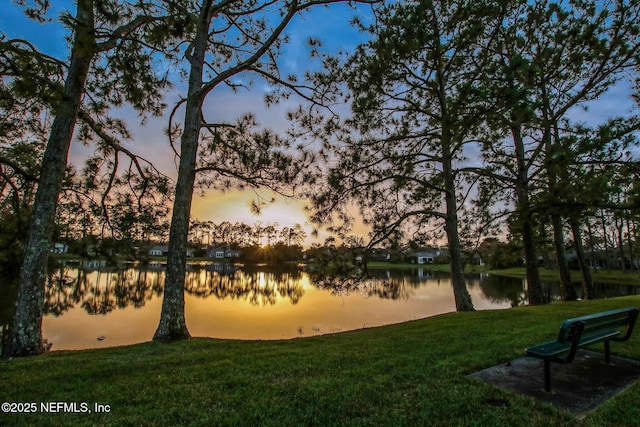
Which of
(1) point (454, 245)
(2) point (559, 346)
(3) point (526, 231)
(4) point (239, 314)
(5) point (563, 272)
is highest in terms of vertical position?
(3) point (526, 231)

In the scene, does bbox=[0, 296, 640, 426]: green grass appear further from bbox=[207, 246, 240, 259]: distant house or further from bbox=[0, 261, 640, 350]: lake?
bbox=[207, 246, 240, 259]: distant house

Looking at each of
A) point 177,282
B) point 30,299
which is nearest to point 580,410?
point 177,282

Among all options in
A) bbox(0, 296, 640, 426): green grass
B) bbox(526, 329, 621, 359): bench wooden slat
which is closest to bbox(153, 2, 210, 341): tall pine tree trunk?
bbox(0, 296, 640, 426): green grass

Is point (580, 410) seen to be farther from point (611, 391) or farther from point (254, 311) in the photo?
point (254, 311)

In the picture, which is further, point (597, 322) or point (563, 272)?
point (563, 272)

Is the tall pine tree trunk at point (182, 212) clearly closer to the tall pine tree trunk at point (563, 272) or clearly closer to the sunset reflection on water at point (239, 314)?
the sunset reflection on water at point (239, 314)

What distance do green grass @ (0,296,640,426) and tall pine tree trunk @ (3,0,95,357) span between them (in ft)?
1.66

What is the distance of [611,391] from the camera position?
279 centimetres

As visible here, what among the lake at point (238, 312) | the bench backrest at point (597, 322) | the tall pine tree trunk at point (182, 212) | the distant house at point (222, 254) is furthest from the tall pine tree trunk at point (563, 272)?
the distant house at point (222, 254)

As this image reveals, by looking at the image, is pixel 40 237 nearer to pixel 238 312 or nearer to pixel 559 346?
pixel 559 346

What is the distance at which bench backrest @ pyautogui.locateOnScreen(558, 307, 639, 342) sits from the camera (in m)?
2.86

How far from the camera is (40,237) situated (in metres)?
5.11

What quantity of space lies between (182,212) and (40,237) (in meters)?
2.17

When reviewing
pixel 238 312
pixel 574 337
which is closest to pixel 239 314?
pixel 238 312
